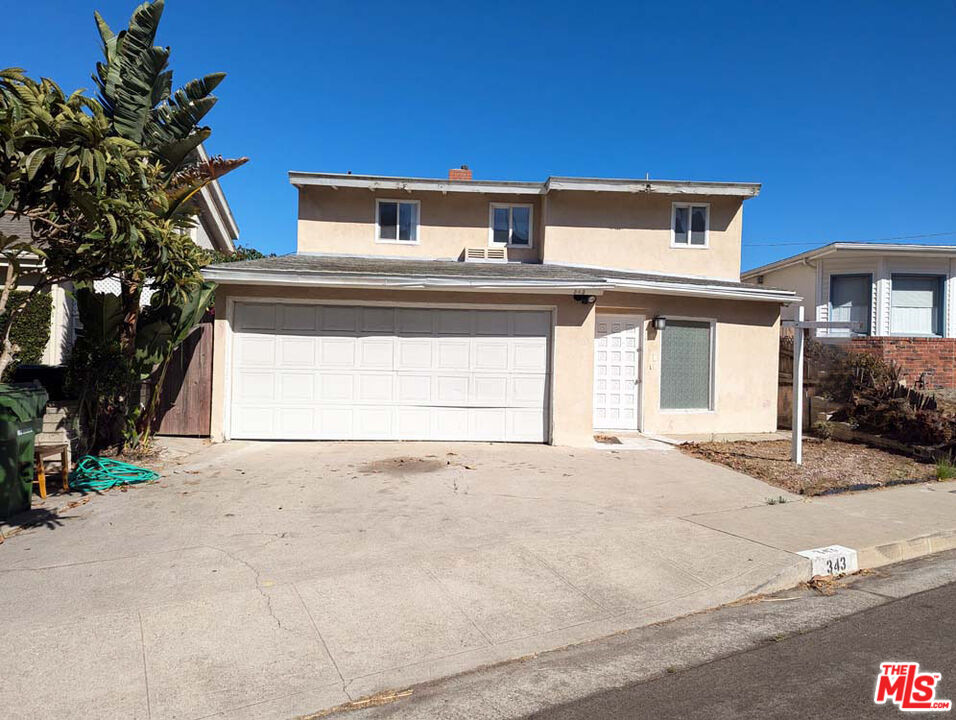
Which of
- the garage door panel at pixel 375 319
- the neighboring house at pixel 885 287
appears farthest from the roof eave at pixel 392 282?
the neighboring house at pixel 885 287

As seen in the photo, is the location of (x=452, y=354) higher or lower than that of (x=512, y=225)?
lower

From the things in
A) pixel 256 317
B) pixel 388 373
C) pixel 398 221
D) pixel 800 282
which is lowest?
pixel 388 373

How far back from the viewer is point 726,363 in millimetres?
13617

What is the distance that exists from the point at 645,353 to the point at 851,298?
1037 centimetres

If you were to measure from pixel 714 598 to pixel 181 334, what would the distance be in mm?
7986

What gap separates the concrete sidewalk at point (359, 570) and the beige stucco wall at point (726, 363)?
4323mm

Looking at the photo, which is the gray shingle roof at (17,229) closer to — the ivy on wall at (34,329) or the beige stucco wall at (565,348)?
the ivy on wall at (34,329)

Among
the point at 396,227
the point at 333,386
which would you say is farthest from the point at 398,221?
the point at 333,386

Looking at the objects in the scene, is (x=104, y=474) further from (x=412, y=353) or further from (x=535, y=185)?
(x=535, y=185)

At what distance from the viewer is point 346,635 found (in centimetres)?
424

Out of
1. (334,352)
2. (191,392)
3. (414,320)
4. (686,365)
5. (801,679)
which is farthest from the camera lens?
(686,365)

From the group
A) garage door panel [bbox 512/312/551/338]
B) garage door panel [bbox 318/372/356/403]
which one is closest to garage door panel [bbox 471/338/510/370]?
garage door panel [bbox 512/312/551/338]

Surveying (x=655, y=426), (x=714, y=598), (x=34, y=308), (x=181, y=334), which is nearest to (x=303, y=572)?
(x=714, y=598)

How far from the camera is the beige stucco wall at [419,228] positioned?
1459 centimetres
